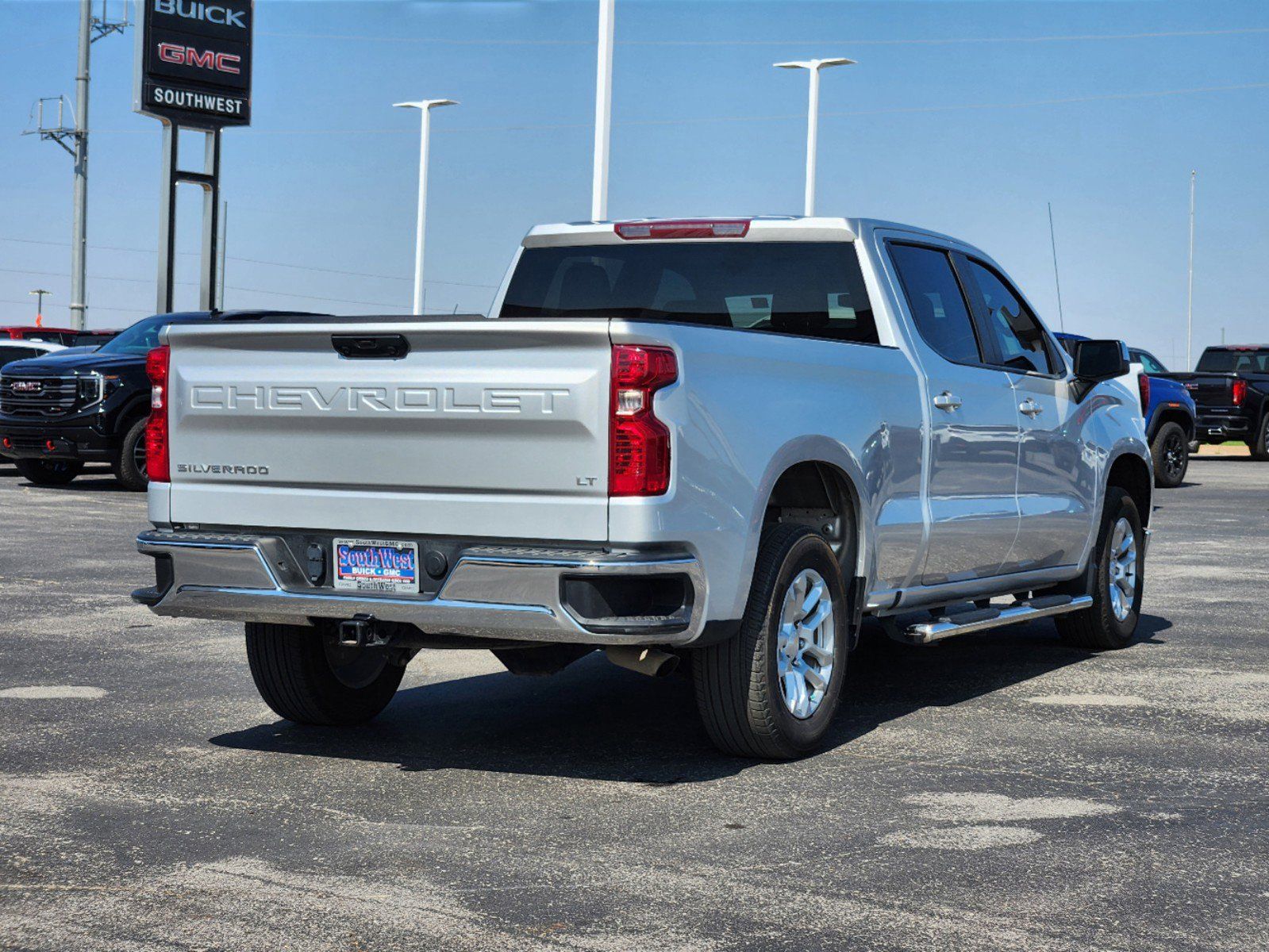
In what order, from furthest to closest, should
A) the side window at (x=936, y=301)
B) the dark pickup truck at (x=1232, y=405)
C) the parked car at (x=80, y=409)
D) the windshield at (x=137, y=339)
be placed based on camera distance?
the dark pickup truck at (x=1232, y=405) < the windshield at (x=137, y=339) < the parked car at (x=80, y=409) < the side window at (x=936, y=301)

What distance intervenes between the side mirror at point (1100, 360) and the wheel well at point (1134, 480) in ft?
2.89

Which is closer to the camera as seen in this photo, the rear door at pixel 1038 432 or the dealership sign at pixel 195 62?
the rear door at pixel 1038 432

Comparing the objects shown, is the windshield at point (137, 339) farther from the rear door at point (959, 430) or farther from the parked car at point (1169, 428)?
the rear door at point (959, 430)

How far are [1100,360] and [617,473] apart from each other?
163 inches

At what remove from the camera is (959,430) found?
7.39 meters

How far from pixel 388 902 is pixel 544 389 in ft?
5.59

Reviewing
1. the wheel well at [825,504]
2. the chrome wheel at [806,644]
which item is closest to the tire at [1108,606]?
the wheel well at [825,504]

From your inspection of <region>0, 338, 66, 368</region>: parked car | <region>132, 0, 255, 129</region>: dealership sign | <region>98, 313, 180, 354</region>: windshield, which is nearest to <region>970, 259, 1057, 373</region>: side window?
<region>98, 313, 180, 354</region>: windshield

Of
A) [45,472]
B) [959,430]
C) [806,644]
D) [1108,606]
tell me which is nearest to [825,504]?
[806,644]

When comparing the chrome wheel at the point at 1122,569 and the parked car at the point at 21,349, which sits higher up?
the parked car at the point at 21,349

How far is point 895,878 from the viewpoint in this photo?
184 inches

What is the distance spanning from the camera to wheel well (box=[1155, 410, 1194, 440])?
896 inches

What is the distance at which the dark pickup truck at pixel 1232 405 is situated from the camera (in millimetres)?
→ 28391

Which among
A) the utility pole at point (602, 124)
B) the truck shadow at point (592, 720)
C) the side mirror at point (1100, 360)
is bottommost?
the truck shadow at point (592, 720)
